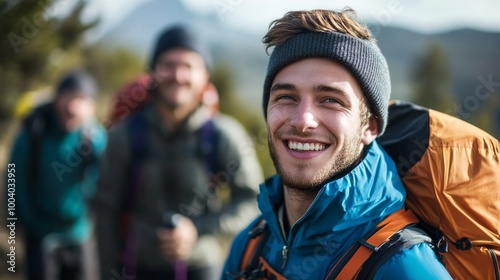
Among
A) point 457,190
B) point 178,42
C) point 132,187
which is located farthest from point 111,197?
point 457,190

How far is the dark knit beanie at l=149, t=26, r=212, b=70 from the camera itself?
4.74 meters

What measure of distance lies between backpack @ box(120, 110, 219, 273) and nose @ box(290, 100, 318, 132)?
7.72 ft

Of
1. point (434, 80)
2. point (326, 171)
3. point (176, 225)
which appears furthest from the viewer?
point (434, 80)

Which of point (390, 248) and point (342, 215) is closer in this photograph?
point (390, 248)

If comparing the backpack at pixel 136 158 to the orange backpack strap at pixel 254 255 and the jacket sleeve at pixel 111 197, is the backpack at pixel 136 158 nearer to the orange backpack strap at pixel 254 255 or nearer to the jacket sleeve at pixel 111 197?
the jacket sleeve at pixel 111 197

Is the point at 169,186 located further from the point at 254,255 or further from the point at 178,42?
the point at 254,255

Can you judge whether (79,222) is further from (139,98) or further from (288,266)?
(288,266)

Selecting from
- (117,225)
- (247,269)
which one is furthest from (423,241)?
(117,225)

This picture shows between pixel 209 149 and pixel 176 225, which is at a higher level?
pixel 209 149

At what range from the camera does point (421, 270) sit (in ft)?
5.55

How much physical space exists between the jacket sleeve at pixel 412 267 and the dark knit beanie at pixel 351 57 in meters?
0.58

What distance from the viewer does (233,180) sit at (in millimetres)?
4453

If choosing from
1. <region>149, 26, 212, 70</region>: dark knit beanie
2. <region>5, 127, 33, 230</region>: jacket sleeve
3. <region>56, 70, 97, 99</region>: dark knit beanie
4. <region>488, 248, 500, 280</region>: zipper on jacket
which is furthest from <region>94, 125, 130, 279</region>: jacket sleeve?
<region>488, 248, 500, 280</region>: zipper on jacket

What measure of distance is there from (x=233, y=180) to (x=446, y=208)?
2711 mm
